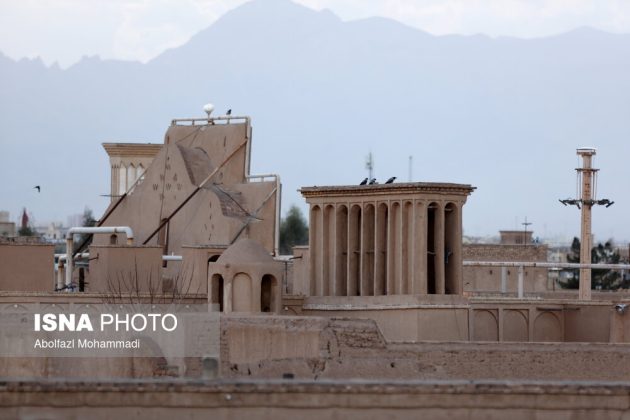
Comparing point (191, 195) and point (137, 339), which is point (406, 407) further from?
point (191, 195)

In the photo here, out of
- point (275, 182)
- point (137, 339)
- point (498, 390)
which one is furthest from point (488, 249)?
point (498, 390)

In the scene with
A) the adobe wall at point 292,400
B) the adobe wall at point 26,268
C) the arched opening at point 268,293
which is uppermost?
the adobe wall at point 26,268

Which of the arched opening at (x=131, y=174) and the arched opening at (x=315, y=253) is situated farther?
the arched opening at (x=131, y=174)

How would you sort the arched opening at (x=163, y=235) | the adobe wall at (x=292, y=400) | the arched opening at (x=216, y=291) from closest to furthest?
the adobe wall at (x=292, y=400)
the arched opening at (x=216, y=291)
the arched opening at (x=163, y=235)

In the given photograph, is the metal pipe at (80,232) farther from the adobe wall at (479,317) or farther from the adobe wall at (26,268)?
the adobe wall at (479,317)

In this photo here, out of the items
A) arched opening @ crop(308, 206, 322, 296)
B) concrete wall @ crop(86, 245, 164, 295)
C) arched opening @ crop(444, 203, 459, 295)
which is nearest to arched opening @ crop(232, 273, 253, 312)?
arched opening @ crop(308, 206, 322, 296)

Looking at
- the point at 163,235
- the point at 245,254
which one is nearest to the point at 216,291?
the point at 245,254

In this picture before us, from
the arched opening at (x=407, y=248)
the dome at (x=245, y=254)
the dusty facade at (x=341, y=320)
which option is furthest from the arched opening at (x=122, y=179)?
the arched opening at (x=407, y=248)

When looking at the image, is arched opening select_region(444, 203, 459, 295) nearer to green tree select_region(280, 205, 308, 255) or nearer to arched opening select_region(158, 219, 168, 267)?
arched opening select_region(158, 219, 168, 267)

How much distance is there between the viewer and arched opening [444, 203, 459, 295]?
3288 centimetres

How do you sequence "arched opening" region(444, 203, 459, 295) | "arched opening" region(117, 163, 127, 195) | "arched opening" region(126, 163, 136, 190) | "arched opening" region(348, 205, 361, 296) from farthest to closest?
"arched opening" region(126, 163, 136, 190), "arched opening" region(117, 163, 127, 195), "arched opening" region(348, 205, 361, 296), "arched opening" region(444, 203, 459, 295)

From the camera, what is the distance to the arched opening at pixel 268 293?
32.0 meters

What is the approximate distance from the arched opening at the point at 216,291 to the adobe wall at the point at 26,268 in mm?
4004

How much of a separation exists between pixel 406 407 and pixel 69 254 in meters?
16.6
